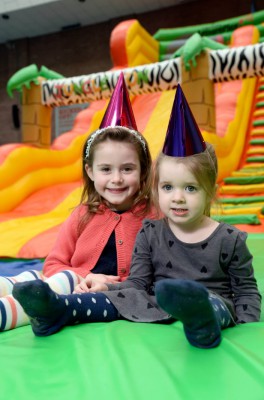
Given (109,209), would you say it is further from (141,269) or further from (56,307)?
(56,307)

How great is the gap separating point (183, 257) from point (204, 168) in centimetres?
23

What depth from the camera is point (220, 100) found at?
15.3 feet

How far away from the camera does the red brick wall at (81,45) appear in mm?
7547

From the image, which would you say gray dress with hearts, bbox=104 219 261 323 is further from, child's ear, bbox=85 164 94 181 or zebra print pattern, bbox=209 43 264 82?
zebra print pattern, bbox=209 43 264 82

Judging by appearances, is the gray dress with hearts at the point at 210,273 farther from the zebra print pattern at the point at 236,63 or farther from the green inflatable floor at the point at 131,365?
the zebra print pattern at the point at 236,63

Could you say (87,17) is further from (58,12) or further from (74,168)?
(74,168)

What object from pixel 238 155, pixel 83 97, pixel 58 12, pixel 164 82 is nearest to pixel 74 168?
pixel 83 97

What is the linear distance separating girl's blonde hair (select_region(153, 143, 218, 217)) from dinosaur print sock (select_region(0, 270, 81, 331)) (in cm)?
35

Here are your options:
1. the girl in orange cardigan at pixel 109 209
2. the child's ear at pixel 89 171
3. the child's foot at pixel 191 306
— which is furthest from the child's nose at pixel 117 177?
the child's foot at pixel 191 306

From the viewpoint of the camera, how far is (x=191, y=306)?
755 millimetres

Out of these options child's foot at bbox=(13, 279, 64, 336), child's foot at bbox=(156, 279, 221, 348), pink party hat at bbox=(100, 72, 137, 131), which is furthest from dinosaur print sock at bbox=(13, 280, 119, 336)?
pink party hat at bbox=(100, 72, 137, 131)

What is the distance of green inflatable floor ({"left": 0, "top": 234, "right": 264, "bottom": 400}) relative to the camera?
69cm

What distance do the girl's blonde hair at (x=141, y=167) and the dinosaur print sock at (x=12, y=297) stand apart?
24 centimetres

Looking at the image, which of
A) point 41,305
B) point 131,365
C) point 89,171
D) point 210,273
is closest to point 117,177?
point 89,171
